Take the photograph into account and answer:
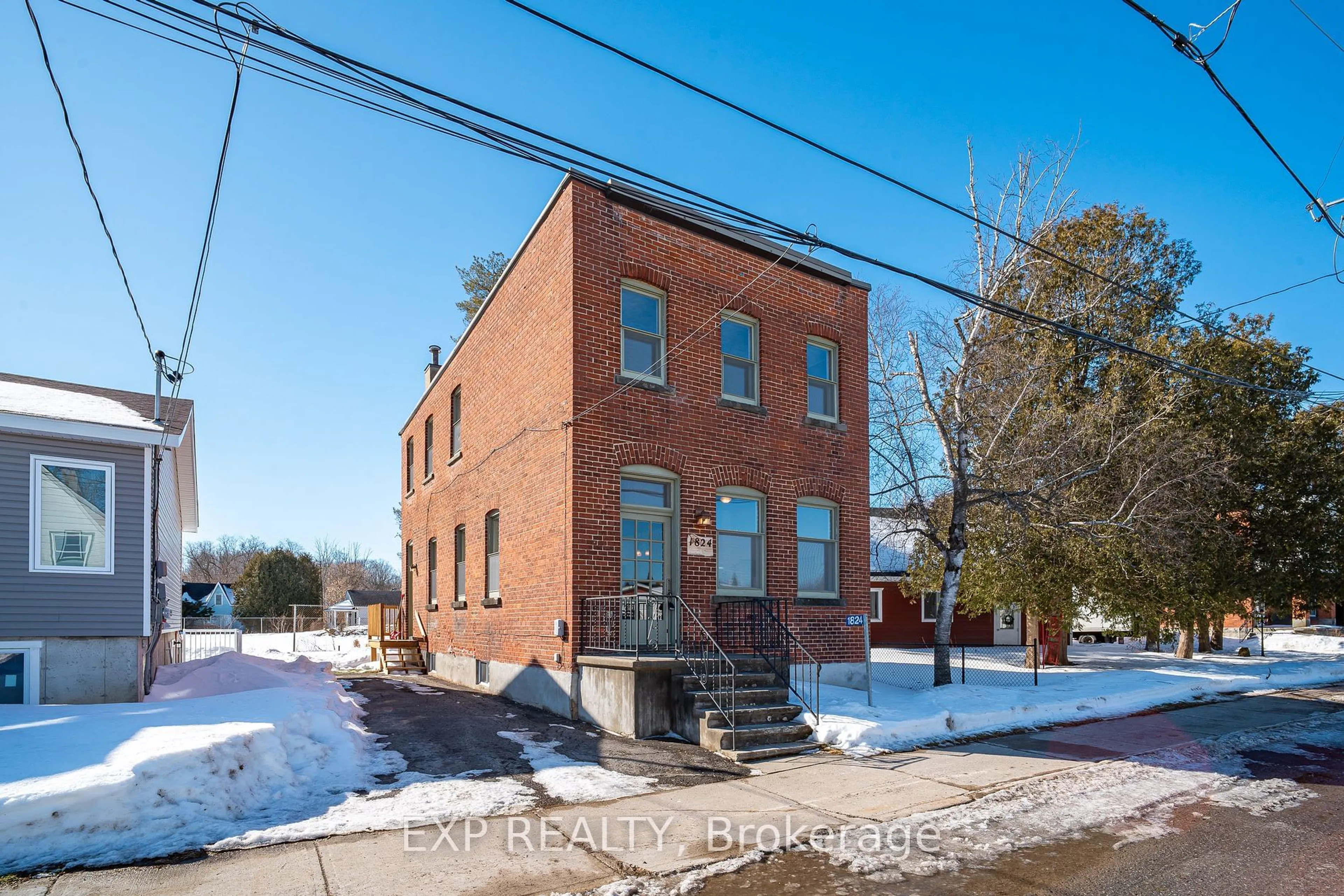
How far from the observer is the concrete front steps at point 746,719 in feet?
32.7

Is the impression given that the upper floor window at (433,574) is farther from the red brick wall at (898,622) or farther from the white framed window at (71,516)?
the red brick wall at (898,622)

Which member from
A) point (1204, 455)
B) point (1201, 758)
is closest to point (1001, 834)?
point (1201, 758)

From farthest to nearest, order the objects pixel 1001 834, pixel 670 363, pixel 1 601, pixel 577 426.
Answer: pixel 670 363, pixel 577 426, pixel 1 601, pixel 1001 834

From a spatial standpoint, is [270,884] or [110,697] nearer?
[270,884]

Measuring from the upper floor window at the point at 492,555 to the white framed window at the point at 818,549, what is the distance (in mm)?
5515

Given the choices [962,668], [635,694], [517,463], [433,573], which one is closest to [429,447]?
[433,573]

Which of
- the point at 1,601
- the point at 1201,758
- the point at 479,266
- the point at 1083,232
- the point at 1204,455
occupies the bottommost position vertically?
the point at 1201,758

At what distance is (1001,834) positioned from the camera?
23.2 ft

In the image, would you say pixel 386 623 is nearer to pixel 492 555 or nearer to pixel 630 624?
pixel 492 555

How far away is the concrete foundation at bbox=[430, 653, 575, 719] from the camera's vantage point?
40.4ft

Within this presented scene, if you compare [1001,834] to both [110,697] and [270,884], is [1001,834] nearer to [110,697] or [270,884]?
[270,884]

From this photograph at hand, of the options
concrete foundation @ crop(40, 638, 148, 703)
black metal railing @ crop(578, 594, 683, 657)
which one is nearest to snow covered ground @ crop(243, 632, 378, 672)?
concrete foundation @ crop(40, 638, 148, 703)

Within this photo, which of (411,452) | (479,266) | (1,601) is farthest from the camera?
(479,266)

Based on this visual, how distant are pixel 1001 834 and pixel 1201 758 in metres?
5.01
